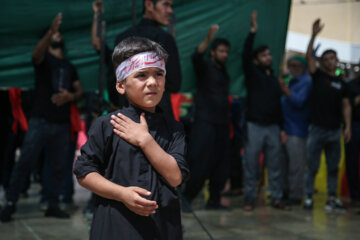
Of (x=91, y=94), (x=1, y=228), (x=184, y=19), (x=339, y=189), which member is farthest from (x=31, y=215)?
(x=339, y=189)

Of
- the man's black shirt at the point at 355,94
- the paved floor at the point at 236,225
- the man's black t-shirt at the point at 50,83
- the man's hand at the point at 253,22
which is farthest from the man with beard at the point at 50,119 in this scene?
the man's black shirt at the point at 355,94

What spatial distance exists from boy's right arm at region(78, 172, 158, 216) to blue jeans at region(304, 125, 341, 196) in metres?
4.07

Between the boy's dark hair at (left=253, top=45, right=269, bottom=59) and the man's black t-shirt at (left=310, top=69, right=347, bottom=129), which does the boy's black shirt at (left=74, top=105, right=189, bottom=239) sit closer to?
the boy's dark hair at (left=253, top=45, right=269, bottom=59)

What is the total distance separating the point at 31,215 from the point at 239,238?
2.07m

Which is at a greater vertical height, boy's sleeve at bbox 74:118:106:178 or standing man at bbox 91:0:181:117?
standing man at bbox 91:0:181:117

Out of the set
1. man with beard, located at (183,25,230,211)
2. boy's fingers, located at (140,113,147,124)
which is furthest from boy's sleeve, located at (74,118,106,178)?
man with beard, located at (183,25,230,211)

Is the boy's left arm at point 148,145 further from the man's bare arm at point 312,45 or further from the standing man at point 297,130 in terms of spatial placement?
the standing man at point 297,130

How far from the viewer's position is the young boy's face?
5.67 ft

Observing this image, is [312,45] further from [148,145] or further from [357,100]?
[148,145]

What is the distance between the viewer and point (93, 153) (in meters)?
1.70

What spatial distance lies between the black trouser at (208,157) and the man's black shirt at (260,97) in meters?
0.37

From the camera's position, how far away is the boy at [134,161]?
1675mm

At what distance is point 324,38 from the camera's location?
764 cm

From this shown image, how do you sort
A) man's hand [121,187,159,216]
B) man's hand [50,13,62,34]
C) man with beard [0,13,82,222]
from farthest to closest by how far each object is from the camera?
1. man with beard [0,13,82,222]
2. man's hand [50,13,62,34]
3. man's hand [121,187,159,216]
